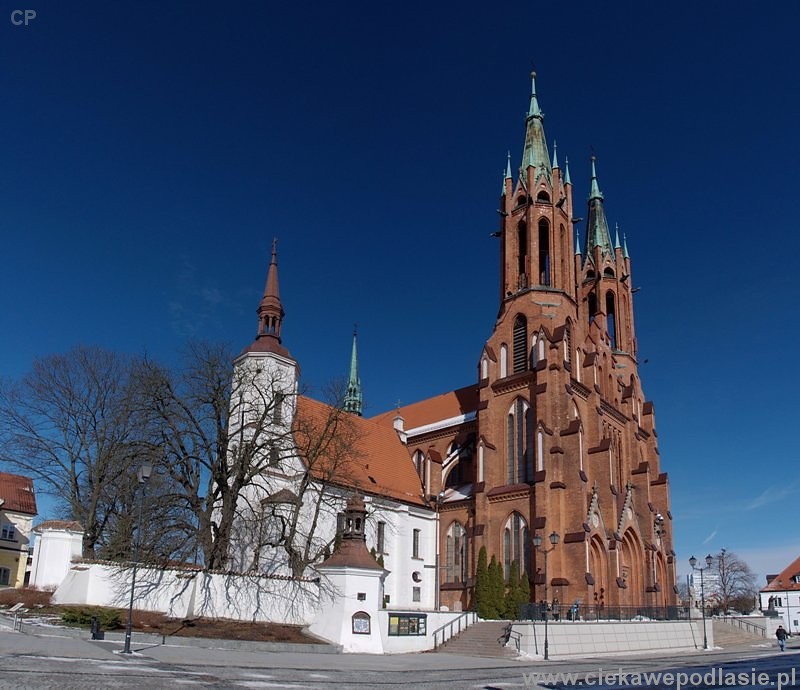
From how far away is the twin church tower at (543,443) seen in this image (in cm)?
3994

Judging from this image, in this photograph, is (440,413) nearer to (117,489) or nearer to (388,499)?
(388,499)

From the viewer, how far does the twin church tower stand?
39.9m

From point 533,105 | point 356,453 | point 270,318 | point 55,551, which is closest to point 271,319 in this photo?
point 270,318

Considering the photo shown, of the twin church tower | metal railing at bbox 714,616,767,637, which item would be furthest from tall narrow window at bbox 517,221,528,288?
metal railing at bbox 714,616,767,637

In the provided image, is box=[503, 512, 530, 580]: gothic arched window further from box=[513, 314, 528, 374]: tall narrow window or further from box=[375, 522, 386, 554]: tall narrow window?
box=[513, 314, 528, 374]: tall narrow window

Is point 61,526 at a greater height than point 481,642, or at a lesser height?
greater

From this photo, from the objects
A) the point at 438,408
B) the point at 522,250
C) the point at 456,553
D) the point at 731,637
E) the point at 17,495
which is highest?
the point at 522,250

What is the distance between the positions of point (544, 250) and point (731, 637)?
26456 mm

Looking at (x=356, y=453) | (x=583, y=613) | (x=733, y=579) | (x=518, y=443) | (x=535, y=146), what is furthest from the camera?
(x=733, y=579)

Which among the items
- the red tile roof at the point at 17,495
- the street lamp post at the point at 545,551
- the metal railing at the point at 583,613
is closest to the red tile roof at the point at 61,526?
the street lamp post at the point at 545,551

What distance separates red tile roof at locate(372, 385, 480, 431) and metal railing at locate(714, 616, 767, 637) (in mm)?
20123

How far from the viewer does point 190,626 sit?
1006 inches

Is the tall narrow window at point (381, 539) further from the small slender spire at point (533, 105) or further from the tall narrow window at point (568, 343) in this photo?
the small slender spire at point (533, 105)

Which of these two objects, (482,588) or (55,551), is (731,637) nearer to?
(482,588)
